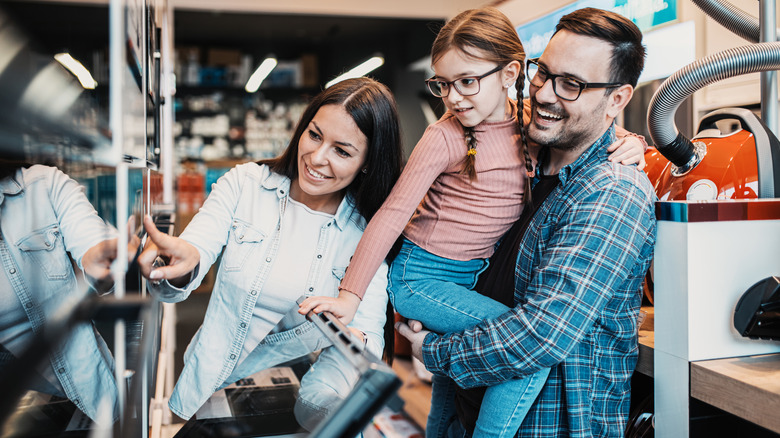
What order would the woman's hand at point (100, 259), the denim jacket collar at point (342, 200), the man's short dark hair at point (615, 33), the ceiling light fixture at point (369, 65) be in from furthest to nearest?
the ceiling light fixture at point (369, 65), the denim jacket collar at point (342, 200), the man's short dark hair at point (615, 33), the woman's hand at point (100, 259)

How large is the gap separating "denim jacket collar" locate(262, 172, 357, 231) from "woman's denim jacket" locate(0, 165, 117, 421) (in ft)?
2.85

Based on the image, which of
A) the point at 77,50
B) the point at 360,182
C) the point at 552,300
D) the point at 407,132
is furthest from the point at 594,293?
the point at 407,132

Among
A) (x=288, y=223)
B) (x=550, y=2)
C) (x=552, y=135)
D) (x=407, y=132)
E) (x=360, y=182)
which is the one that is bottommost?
(x=288, y=223)

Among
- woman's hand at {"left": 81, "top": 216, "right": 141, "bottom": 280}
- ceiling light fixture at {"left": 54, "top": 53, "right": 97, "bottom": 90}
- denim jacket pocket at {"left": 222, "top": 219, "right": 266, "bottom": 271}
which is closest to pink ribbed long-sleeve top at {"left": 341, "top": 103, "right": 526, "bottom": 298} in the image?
denim jacket pocket at {"left": 222, "top": 219, "right": 266, "bottom": 271}

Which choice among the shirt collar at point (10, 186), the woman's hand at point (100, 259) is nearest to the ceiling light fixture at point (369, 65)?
the woman's hand at point (100, 259)

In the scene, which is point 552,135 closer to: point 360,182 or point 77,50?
point 360,182

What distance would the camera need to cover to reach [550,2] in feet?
14.1

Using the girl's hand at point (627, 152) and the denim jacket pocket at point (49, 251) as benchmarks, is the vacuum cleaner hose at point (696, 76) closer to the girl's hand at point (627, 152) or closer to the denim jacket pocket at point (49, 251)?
the girl's hand at point (627, 152)

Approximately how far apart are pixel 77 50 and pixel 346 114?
969 millimetres

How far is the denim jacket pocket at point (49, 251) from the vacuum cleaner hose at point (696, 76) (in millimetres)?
1416

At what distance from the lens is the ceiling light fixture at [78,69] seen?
563mm

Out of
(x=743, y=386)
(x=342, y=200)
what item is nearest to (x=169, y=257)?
(x=342, y=200)

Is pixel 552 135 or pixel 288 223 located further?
pixel 288 223

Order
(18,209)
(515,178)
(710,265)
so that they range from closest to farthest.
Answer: (18,209), (710,265), (515,178)
